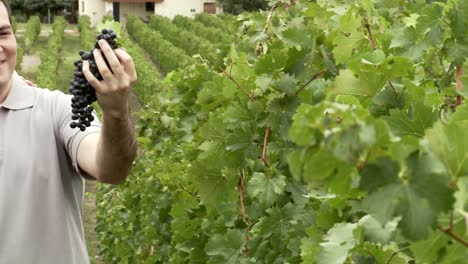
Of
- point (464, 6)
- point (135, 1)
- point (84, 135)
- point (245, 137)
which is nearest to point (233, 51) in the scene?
point (245, 137)

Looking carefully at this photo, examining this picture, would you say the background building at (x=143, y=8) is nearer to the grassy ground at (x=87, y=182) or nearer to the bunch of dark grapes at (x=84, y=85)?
the grassy ground at (x=87, y=182)

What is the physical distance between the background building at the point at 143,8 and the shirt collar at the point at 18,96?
5048 cm

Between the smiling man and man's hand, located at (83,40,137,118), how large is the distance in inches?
17.1

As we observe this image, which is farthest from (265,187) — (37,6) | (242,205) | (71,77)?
(37,6)

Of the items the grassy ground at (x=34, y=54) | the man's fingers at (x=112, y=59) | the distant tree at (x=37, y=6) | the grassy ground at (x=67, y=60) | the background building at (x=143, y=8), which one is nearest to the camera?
the man's fingers at (x=112, y=59)

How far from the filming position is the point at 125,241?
24.0 feet

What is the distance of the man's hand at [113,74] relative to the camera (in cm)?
Answer: 184

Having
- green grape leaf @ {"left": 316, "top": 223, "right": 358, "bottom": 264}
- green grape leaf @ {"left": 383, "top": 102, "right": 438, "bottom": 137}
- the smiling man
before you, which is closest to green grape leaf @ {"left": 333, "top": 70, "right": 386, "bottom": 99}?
green grape leaf @ {"left": 383, "top": 102, "right": 438, "bottom": 137}

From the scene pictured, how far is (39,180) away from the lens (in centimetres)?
249

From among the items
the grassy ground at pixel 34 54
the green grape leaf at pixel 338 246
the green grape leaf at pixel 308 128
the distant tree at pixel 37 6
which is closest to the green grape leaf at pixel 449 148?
the green grape leaf at pixel 308 128

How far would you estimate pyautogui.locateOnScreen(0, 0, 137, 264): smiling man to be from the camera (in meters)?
2.43

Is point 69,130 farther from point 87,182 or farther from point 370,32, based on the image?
point 87,182

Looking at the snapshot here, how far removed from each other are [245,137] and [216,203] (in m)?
0.25

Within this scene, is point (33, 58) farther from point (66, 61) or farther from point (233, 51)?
point (233, 51)
